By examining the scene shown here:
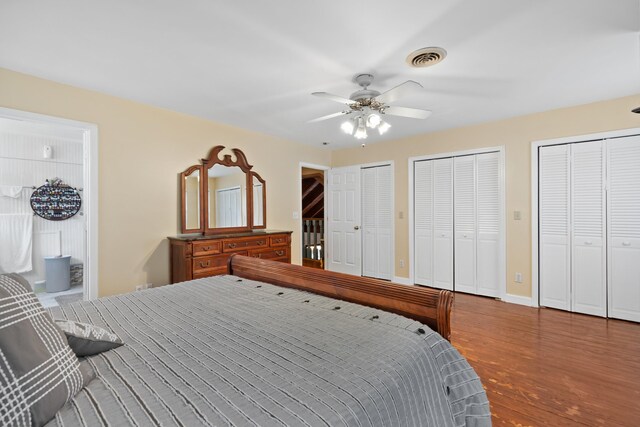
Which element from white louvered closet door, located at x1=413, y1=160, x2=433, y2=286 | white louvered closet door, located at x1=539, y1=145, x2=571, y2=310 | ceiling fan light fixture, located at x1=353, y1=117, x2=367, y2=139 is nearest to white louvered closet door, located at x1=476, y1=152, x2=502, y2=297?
white louvered closet door, located at x1=539, y1=145, x2=571, y2=310

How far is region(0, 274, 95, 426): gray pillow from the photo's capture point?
673mm

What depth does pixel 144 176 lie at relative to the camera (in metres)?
3.26

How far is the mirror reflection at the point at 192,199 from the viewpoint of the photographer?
11.7 feet

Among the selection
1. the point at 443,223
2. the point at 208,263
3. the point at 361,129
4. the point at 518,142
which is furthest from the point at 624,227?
the point at 208,263

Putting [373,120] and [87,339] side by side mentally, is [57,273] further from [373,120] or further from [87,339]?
[373,120]

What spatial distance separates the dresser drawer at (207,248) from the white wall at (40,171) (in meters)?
2.87

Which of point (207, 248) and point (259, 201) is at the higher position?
point (259, 201)

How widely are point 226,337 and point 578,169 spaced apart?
4.14 metres

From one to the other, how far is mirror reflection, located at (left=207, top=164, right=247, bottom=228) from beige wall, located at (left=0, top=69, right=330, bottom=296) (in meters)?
0.35

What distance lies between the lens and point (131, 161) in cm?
316

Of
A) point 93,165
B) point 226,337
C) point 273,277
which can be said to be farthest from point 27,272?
point 226,337

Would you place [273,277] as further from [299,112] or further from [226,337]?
[299,112]

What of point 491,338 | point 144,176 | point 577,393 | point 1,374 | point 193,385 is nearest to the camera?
point 1,374

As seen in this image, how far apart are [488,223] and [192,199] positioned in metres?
3.95
